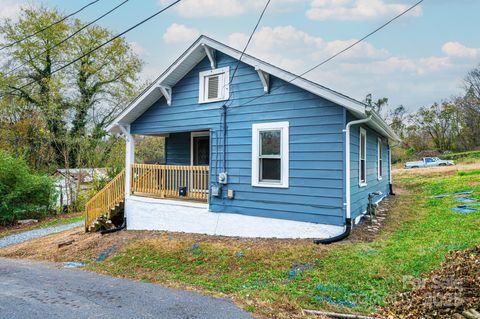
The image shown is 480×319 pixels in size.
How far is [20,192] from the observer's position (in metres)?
15.7

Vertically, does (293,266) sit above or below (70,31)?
below

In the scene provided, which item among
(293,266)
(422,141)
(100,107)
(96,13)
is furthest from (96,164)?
(422,141)

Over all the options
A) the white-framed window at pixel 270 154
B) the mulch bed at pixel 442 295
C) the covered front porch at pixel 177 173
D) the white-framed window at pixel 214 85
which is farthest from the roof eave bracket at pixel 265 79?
the mulch bed at pixel 442 295

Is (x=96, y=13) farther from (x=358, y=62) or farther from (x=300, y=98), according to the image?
(x=358, y=62)

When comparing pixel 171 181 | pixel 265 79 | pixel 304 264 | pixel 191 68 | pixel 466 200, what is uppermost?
pixel 191 68

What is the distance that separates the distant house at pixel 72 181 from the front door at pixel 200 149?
10190 mm

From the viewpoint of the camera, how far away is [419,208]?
10422 millimetres

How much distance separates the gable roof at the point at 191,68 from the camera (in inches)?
261

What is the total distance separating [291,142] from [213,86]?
3039mm

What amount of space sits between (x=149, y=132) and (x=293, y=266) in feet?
22.6

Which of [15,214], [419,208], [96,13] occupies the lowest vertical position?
[15,214]

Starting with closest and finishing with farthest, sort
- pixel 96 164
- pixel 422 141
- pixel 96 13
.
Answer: pixel 96 13
pixel 96 164
pixel 422 141

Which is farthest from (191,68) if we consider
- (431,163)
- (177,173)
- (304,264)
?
(431,163)

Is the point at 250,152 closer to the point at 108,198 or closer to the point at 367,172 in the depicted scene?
the point at 367,172
